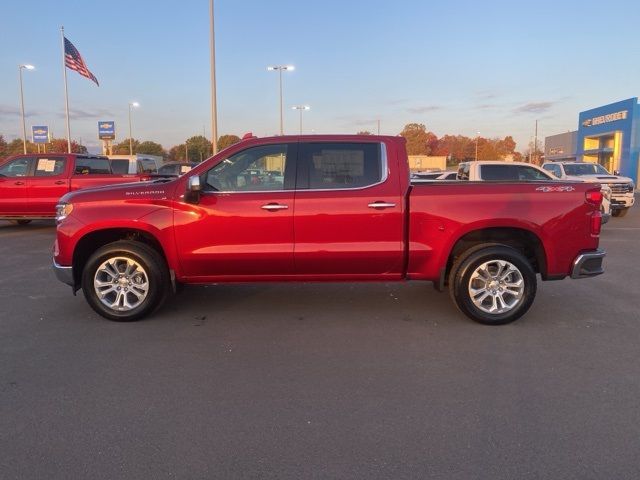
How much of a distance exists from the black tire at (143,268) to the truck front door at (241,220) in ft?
0.93

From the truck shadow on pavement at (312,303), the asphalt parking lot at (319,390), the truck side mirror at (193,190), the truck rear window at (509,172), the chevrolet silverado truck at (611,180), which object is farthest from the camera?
the chevrolet silverado truck at (611,180)

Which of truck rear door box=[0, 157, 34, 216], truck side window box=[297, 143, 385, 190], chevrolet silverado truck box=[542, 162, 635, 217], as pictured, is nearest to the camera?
truck side window box=[297, 143, 385, 190]

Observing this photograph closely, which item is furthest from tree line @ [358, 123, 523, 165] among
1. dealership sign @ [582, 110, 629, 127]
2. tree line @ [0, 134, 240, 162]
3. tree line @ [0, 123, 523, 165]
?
dealership sign @ [582, 110, 629, 127]

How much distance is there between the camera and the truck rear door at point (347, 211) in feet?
Result: 17.8

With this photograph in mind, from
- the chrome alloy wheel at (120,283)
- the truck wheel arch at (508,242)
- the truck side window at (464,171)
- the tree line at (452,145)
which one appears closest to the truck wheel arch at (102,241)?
the chrome alloy wheel at (120,283)

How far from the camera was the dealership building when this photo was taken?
1667 inches

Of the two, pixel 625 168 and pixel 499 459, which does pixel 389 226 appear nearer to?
pixel 499 459

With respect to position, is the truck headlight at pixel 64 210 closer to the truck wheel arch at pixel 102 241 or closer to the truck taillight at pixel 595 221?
the truck wheel arch at pixel 102 241

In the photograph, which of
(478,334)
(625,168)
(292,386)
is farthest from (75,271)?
(625,168)

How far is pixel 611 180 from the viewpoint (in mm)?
16938

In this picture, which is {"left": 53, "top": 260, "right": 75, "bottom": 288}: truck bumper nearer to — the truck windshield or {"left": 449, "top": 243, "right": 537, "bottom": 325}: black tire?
{"left": 449, "top": 243, "right": 537, "bottom": 325}: black tire

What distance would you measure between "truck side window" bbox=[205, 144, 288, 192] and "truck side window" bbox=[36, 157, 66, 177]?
8.95 metres

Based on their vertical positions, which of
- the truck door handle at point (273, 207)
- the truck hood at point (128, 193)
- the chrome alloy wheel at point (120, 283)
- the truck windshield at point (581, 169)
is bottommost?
the chrome alloy wheel at point (120, 283)

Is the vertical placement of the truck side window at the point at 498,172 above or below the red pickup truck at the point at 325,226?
above
